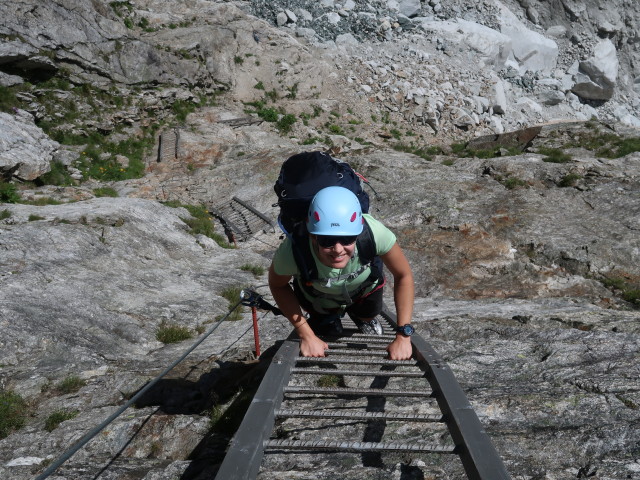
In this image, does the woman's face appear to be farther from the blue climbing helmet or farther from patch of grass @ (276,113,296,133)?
patch of grass @ (276,113,296,133)

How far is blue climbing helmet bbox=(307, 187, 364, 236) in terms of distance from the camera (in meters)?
3.54

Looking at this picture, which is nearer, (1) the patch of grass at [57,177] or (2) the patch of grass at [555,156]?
(2) the patch of grass at [555,156]

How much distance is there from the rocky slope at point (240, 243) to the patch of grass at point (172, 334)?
0.54 feet

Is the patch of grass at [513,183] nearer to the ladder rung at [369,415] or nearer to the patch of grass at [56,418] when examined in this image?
the ladder rung at [369,415]

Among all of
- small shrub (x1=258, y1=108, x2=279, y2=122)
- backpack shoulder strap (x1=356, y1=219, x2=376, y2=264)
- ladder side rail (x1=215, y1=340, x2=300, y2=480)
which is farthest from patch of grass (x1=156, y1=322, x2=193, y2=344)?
small shrub (x1=258, y1=108, x2=279, y2=122)

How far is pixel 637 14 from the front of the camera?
50.8 metres

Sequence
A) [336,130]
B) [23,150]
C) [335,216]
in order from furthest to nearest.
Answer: [336,130], [23,150], [335,216]

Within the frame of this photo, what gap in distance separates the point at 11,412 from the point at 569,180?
44.1 ft

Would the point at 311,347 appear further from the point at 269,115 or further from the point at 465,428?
the point at 269,115

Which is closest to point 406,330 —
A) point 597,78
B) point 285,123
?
point 285,123

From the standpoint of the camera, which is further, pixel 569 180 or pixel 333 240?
pixel 569 180

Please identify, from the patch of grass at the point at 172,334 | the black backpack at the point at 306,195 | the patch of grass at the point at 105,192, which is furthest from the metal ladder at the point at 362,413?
the patch of grass at the point at 105,192

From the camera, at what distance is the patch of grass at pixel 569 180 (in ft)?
41.4

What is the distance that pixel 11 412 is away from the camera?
4.95 metres
